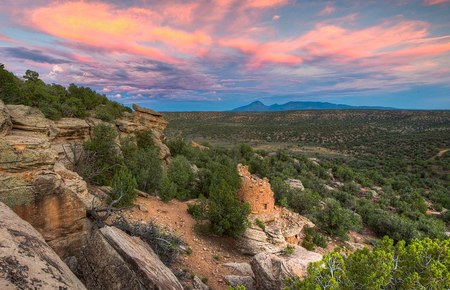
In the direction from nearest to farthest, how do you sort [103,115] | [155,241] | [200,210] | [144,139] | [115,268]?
1. [115,268]
2. [155,241]
3. [200,210]
4. [103,115]
5. [144,139]

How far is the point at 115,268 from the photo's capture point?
272 inches

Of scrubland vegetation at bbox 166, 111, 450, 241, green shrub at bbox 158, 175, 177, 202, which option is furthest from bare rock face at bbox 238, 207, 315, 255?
green shrub at bbox 158, 175, 177, 202

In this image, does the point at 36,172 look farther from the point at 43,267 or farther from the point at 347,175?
the point at 347,175

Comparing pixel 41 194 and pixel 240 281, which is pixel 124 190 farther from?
pixel 240 281

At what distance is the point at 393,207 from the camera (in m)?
36.9

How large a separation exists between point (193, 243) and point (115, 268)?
31.2ft

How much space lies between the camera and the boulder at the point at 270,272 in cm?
1059

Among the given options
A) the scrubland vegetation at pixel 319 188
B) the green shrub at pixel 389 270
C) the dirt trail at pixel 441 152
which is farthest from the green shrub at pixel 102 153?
the dirt trail at pixel 441 152

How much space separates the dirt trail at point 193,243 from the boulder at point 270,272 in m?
2.34

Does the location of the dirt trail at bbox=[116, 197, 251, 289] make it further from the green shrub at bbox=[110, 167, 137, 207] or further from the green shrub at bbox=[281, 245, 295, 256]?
the green shrub at bbox=[281, 245, 295, 256]

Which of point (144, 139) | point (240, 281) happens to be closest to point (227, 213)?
point (240, 281)

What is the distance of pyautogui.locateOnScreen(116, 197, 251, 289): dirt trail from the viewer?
13.5 m

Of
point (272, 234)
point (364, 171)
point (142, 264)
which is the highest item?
point (142, 264)

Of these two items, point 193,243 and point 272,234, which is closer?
point 193,243
